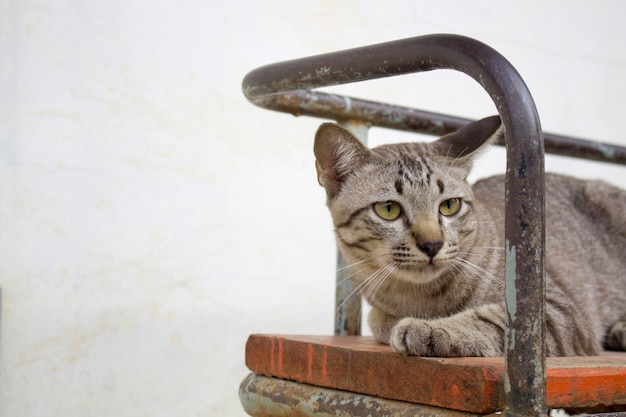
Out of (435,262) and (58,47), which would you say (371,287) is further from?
(58,47)

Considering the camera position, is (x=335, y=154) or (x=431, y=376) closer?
(x=431, y=376)

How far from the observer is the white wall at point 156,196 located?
237cm

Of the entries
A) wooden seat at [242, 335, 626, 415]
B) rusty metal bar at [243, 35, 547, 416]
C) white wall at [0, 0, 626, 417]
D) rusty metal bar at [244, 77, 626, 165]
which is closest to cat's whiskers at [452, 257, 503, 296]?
wooden seat at [242, 335, 626, 415]

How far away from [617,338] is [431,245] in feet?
2.63

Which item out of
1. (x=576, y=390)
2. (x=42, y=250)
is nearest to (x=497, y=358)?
(x=576, y=390)

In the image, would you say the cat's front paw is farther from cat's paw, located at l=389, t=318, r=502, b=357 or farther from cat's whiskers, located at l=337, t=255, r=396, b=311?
cat's whiskers, located at l=337, t=255, r=396, b=311

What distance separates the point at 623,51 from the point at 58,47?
271 centimetres

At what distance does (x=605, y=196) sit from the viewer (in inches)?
95.0

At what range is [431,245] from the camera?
58.0 inches

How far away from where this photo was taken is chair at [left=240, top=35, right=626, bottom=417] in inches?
41.2

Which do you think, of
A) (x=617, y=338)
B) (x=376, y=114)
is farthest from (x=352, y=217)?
(x=617, y=338)

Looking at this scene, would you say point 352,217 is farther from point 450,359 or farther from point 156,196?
point 156,196

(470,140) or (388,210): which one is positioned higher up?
(470,140)

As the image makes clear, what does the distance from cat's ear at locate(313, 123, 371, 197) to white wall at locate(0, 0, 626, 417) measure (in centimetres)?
104
